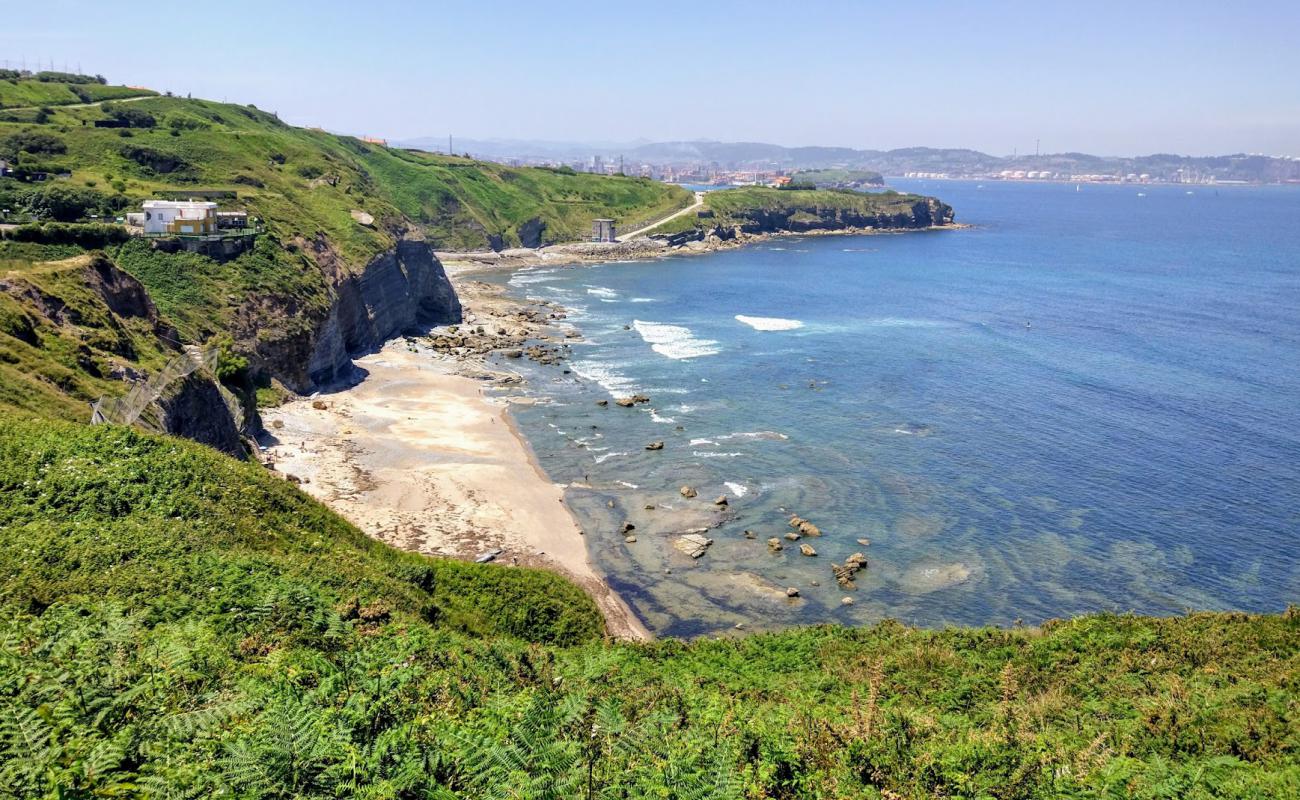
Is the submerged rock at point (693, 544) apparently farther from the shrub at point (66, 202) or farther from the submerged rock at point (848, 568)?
the shrub at point (66, 202)

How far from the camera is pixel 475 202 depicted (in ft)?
564

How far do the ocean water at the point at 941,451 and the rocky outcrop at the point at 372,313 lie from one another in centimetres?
1743

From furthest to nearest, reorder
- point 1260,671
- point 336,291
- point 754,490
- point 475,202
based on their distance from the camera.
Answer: point 475,202 < point 336,291 < point 754,490 < point 1260,671

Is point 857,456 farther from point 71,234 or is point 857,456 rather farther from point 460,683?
point 71,234

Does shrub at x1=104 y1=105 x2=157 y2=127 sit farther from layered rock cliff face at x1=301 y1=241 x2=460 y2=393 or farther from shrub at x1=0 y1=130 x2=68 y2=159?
layered rock cliff face at x1=301 y1=241 x2=460 y2=393

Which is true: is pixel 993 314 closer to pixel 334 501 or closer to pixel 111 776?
pixel 334 501

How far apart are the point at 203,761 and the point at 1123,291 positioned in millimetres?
134630

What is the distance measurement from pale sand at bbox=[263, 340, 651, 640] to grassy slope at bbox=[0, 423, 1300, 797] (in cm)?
1169

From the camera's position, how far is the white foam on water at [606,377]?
71.7 metres

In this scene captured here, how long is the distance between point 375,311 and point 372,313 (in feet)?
2.84

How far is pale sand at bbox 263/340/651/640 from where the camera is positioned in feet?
139

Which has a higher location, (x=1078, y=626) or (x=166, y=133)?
(x=166, y=133)

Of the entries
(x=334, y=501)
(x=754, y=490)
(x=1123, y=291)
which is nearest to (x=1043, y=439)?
(x=754, y=490)

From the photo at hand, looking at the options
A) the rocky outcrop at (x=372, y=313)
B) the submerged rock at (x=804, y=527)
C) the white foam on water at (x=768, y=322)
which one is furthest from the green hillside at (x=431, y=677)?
the white foam on water at (x=768, y=322)
